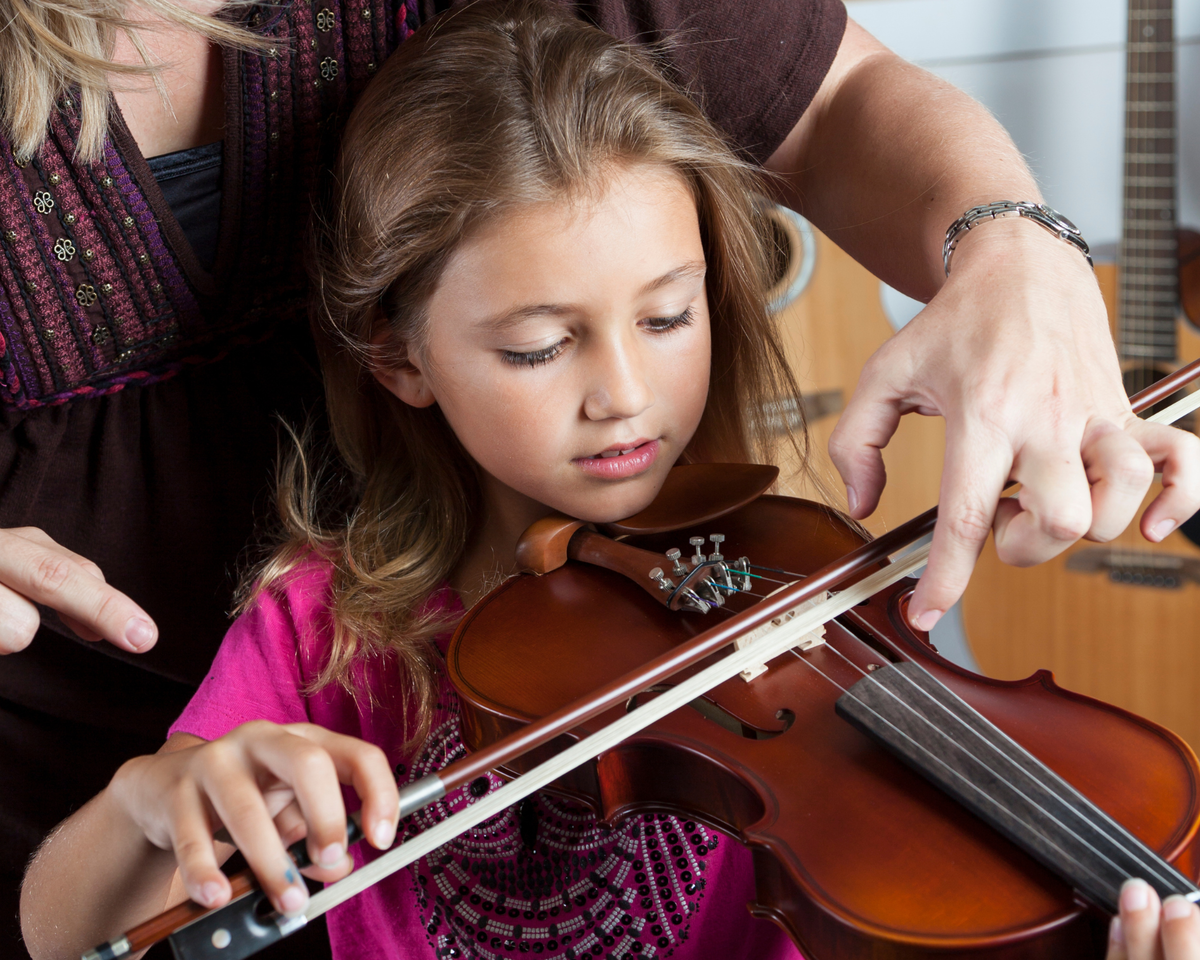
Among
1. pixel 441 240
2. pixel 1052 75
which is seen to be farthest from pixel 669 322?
pixel 1052 75

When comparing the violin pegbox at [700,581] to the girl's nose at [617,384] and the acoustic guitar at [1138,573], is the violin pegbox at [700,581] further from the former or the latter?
the acoustic guitar at [1138,573]

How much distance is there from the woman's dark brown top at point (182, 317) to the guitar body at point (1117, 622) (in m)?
1.02

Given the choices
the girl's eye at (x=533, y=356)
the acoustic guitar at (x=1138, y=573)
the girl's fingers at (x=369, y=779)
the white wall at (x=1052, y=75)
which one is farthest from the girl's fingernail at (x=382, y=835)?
the white wall at (x=1052, y=75)

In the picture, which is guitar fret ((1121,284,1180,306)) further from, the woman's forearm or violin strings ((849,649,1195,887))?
violin strings ((849,649,1195,887))

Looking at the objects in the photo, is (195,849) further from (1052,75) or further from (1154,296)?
(1052,75)

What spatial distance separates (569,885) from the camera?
83 centimetres

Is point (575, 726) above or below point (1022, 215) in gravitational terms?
below

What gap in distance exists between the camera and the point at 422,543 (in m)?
0.98

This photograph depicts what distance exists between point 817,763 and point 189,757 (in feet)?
1.16

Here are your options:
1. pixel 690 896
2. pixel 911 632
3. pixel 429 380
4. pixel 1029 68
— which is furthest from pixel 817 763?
pixel 1029 68

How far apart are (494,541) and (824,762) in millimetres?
469

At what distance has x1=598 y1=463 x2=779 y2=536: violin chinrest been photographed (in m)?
0.84

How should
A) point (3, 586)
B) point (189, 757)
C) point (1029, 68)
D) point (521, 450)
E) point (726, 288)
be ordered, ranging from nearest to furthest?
1. point (189, 757)
2. point (3, 586)
3. point (521, 450)
4. point (726, 288)
5. point (1029, 68)

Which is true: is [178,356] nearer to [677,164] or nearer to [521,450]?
[521,450]
